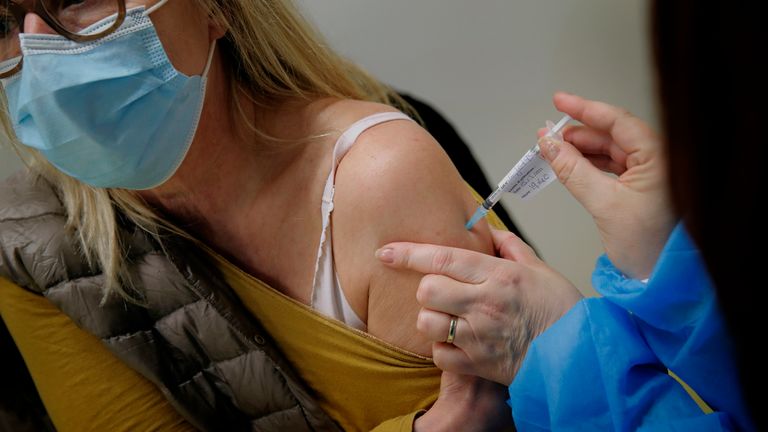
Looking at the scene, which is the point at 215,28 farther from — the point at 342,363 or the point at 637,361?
the point at 637,361

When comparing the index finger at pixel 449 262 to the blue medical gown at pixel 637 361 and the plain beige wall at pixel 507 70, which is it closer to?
the blue medical gown at pixel 637 361

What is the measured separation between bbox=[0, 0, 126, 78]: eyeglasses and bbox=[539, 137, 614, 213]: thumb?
588 millimetres

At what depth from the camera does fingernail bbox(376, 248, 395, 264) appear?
102 centimetres

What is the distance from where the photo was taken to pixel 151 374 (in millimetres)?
1223

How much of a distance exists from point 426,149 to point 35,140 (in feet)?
1.74

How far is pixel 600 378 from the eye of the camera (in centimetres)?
86

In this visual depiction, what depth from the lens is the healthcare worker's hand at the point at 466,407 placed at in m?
1.04

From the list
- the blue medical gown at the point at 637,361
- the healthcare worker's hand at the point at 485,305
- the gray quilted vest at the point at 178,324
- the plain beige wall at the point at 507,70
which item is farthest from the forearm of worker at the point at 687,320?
the plain beige wall at the point at 507,70

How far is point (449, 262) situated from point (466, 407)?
0.21 meters

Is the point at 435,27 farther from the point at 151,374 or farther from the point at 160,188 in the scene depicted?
the point at 151,374

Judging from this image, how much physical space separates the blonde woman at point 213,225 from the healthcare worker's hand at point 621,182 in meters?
0.21

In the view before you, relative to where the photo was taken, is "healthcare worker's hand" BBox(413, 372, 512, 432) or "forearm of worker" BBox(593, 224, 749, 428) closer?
"forearm of worker" BBox(593, 224, 749, 428)

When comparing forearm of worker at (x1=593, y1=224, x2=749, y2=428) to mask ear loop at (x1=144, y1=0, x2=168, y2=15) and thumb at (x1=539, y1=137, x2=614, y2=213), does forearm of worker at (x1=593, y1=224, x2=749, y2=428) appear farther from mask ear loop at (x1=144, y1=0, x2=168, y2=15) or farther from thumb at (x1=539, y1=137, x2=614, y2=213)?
mask ear loop at (x1=144, y1=0, x2=168, y2=15)

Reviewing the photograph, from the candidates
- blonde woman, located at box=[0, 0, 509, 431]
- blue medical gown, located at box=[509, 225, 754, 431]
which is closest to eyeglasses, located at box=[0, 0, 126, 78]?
blonde woman, located at box=[0, 0, 509, 431]
